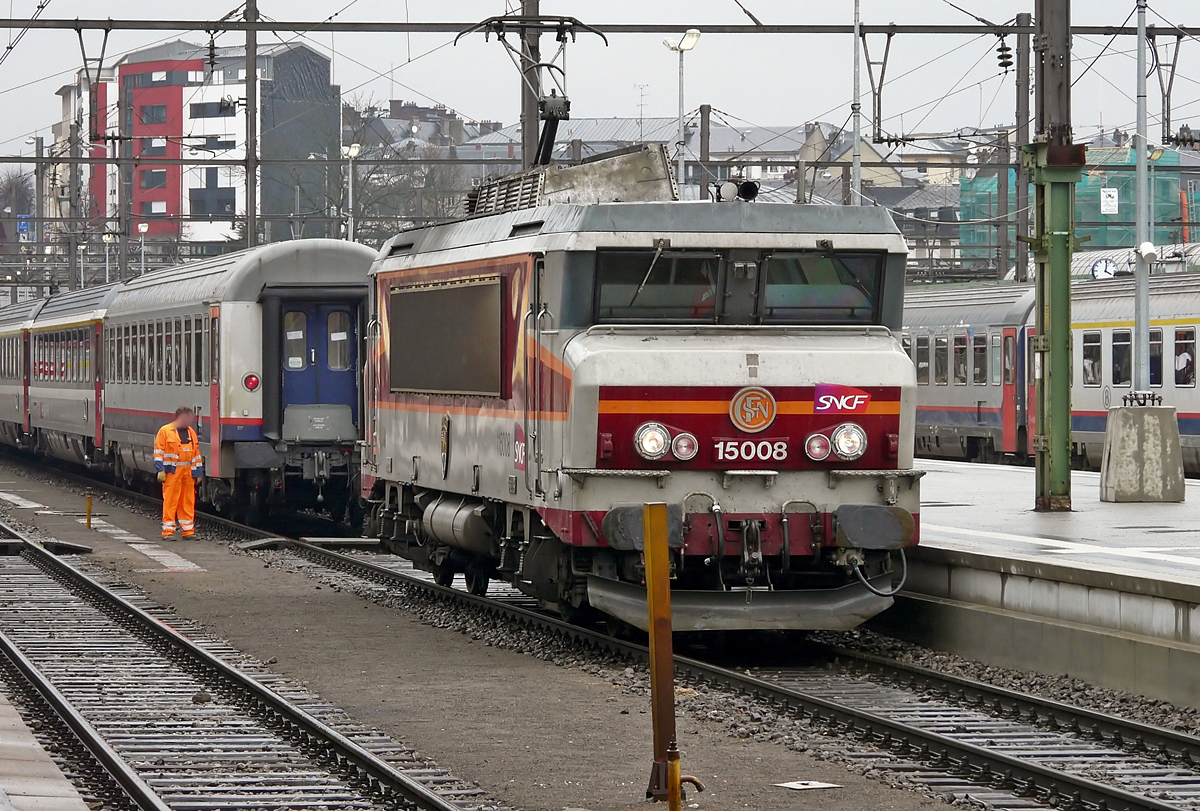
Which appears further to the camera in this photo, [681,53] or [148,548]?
[681,53]

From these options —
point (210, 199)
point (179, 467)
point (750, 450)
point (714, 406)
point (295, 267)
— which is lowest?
point (179, 467)

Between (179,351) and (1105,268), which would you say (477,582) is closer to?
(179,351)

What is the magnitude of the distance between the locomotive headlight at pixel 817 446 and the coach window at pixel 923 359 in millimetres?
25806

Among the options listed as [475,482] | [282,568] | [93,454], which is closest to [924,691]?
[475,482]

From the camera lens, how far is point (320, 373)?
23.3m

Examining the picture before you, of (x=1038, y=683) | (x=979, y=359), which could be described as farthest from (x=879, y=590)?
(x=979, y=359)

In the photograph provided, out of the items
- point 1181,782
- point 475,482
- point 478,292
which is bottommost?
point 1181,782

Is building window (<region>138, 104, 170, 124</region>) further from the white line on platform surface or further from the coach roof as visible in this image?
the coach roof

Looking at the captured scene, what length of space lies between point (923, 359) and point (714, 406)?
1050 inches

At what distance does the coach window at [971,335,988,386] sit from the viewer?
35219 millimetres

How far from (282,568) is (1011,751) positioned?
37.9 feet

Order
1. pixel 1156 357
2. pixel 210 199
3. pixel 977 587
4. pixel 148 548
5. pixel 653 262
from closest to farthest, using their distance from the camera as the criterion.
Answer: pixel 653 262, pixel 977 587, pixel 148 548, pixel 1156 357, pixel 210 199

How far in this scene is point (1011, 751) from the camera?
32.0 ft

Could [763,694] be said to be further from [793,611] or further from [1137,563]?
[1137,563]
